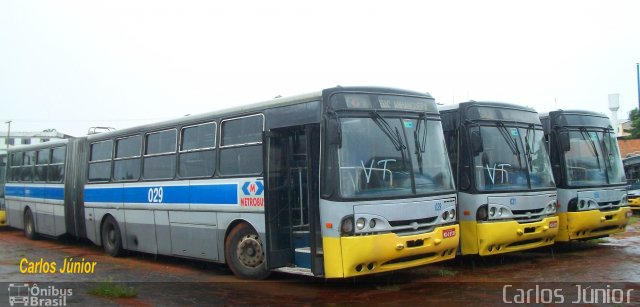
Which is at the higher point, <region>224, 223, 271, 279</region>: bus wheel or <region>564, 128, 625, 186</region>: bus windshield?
<region>564, 128, 625, 186</region>: bus windshield

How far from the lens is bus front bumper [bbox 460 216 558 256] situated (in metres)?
9.71

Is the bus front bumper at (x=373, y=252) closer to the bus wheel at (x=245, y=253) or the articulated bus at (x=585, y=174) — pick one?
the bus wheel at (x=245, y=253)

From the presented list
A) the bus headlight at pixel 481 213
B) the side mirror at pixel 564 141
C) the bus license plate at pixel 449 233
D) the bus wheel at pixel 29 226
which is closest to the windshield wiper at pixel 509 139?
the bus headlight at pixel 481 213

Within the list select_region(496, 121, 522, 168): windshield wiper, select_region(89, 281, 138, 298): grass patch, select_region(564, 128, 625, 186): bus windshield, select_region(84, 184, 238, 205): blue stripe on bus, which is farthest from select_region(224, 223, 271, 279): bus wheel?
select_region(564, 128, 625, 186): bus windshield

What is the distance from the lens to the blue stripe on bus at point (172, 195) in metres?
9.94

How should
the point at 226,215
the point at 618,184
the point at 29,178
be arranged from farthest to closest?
the point at 29,178
the point at 618,184
the point at 226,215

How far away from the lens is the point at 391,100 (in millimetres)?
8500

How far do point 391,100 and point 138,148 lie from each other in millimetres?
6539

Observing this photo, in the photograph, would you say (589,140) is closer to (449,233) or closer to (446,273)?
(446,273)

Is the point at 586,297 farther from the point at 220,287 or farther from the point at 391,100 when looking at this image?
the point at 220,287

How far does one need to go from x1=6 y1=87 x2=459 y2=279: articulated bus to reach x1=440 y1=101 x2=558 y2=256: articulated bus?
1209mm

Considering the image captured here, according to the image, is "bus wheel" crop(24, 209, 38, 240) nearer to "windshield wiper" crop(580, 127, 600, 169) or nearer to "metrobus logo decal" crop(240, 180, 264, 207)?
"metrobus logo decal" crop(240, 180, 264, 207)

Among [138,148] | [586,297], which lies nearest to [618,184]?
[586,297]

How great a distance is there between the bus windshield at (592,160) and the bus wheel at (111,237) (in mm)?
9885
